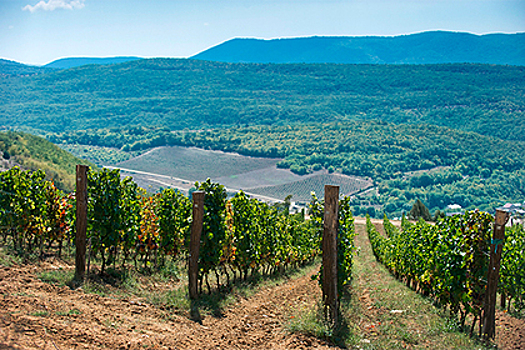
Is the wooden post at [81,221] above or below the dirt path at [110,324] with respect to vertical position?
above

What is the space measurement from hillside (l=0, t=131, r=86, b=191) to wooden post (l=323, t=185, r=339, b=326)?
3155cm

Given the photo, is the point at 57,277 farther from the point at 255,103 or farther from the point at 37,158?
the point at 255,103

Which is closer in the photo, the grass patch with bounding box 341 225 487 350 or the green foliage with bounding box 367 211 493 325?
the grass patch with bounding box 341 225 487 350

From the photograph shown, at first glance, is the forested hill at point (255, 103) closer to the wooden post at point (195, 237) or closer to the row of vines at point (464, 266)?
the row of vines at point (464, 266)

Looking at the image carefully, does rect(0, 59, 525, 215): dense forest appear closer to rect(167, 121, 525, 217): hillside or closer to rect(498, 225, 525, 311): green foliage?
rect(167, 121, 525, 217): hillside

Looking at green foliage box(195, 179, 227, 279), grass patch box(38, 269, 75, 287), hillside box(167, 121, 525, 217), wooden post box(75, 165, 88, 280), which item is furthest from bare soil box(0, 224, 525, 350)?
hillside box(167, 121, 525, 217)

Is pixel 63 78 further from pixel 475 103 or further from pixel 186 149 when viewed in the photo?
pixel 475 103

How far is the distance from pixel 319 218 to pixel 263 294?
84.1 inches

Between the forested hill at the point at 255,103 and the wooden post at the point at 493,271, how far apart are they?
158 m

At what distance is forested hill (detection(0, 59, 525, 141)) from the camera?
15950 cm

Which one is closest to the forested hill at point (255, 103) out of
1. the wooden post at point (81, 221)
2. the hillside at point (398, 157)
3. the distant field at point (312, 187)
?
the hillside at point (398, 157)

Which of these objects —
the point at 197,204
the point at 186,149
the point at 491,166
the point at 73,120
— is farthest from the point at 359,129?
the point at 197,204

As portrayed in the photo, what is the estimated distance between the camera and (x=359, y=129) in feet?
482

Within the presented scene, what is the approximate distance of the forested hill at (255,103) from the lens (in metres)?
160
